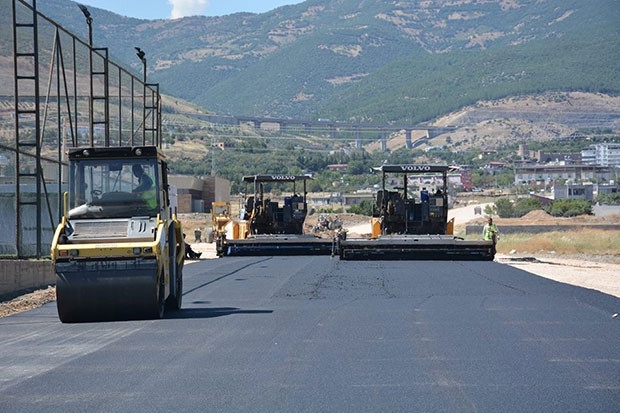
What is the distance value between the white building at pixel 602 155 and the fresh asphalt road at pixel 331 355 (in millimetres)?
125366

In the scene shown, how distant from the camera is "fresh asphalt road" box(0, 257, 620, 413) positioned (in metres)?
9.44

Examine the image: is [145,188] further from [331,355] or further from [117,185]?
[331,355]

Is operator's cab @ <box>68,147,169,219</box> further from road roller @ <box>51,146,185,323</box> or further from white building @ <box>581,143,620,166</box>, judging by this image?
white building @ <box>581,143,620,166</box>

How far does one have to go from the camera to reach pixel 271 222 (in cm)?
3838

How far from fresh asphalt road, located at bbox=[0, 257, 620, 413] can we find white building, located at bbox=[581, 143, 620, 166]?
411 ft

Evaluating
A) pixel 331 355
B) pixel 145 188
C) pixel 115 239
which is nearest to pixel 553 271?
pixel 145 188

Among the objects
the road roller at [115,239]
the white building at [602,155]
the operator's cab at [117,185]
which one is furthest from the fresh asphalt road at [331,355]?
the white building at [602,155]

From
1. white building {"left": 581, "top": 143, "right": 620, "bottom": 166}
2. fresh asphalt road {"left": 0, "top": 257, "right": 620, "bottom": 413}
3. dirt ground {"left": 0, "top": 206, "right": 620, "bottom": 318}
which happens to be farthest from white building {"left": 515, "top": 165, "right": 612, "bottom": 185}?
fresh asphalt road {"left": 0, "top": 257, "right": 620, "bottom": 413}

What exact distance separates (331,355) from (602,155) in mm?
137178

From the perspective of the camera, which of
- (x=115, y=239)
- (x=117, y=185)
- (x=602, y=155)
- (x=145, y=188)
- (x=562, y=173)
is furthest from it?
(x=602, y=155)

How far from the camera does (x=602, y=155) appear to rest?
143m

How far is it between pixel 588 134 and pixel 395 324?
6179 inches

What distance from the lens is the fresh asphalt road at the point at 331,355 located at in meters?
9.44

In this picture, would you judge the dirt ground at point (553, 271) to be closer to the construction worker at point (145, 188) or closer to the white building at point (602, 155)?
the construction worker at point (145, 188)
